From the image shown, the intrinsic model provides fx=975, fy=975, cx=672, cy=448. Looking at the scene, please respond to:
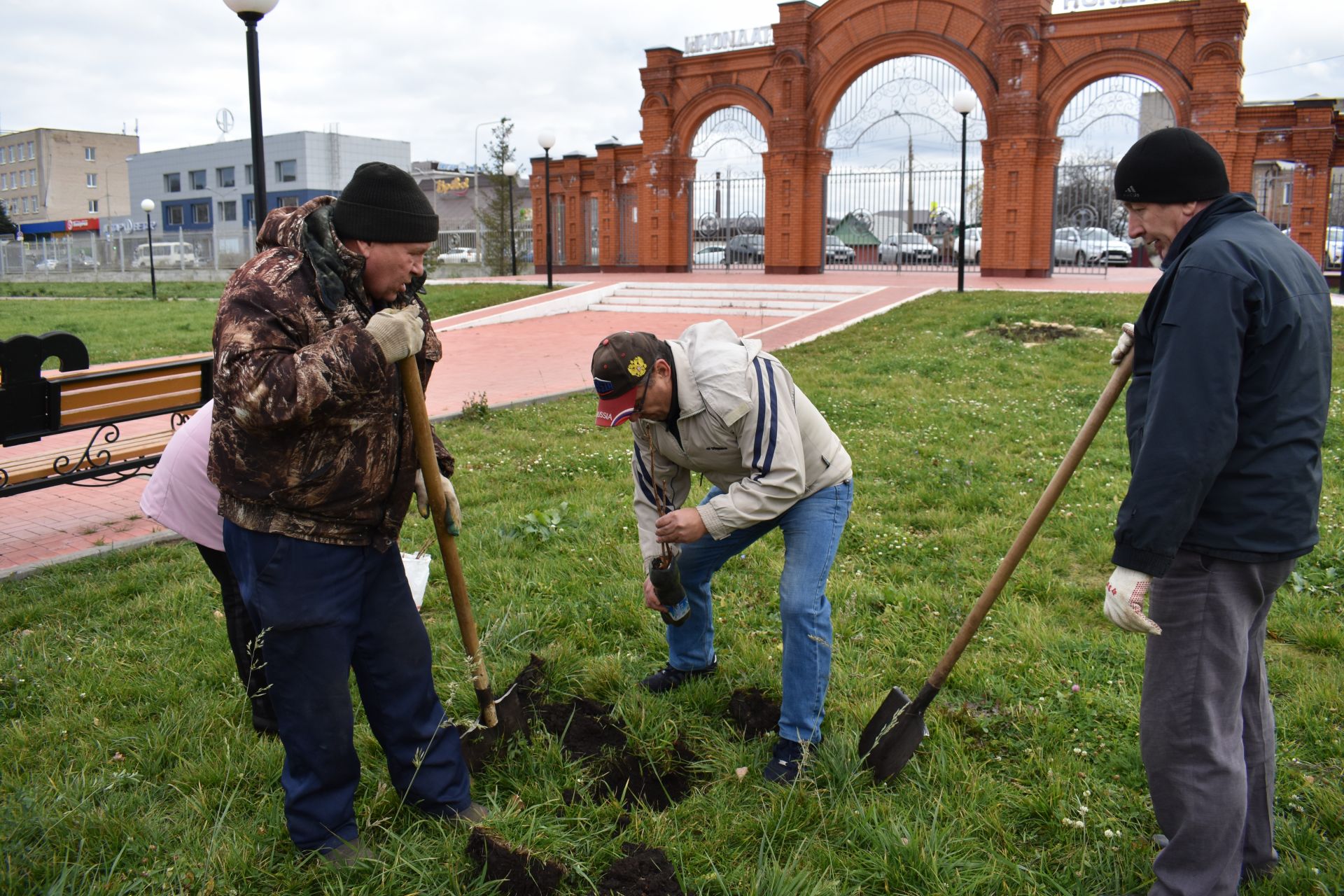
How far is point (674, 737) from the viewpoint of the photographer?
10.8 ft

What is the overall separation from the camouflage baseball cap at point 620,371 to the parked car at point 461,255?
133 ft

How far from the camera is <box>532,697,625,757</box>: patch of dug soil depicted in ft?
10.7

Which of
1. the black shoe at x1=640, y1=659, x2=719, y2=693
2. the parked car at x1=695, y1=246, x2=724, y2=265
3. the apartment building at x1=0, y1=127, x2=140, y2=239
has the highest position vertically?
the apartment building at x1=0, y1=127, x2=140, y2=239

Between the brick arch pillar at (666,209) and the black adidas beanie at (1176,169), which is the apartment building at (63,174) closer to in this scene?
the brick arch pillar at (666,209)

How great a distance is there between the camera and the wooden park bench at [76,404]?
5145 millimetres

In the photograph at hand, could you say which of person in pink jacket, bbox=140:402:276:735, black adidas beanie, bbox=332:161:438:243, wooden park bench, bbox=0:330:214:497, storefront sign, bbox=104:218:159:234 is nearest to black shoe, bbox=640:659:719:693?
person in pink jacket, bbox=140:402:276:735

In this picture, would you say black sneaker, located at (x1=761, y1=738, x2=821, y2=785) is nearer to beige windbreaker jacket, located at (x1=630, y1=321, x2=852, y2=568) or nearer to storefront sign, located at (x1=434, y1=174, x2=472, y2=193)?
beige windbreaker jacket, located at (x1=630, y1=321, x2=852, y2=568)

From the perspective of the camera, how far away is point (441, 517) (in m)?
2.79

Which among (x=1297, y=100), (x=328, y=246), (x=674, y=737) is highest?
(x=1297, y=100)

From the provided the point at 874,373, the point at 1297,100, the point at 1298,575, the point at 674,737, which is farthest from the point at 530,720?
the point at 1297,100

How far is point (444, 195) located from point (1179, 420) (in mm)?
65879

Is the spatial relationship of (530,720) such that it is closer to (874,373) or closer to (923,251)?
(874,373)

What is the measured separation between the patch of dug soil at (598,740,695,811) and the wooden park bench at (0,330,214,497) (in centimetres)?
353

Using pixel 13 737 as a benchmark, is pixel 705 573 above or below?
above
